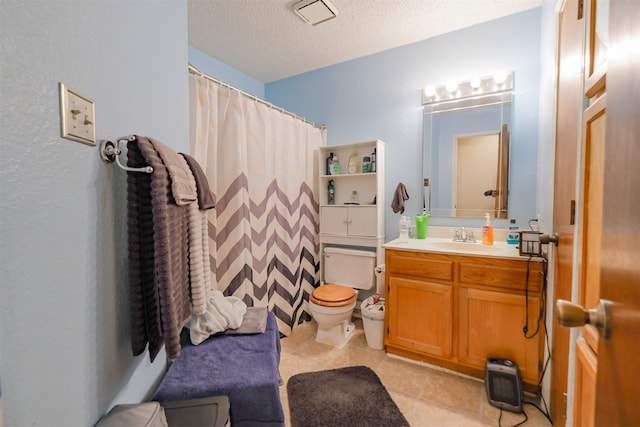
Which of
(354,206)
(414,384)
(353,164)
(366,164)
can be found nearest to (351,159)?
(353,164)

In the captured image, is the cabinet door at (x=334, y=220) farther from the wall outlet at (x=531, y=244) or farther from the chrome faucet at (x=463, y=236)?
the wall outlet at (x=531, y=244)

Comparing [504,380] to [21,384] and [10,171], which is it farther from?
[10,171]

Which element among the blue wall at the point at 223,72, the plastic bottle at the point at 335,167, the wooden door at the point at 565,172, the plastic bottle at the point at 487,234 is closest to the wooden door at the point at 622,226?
the wooden door at the point at 565,172

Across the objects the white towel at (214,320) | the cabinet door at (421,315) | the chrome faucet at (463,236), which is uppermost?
the chrome faucet at (463,236)

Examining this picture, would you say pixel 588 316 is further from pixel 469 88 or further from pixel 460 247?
pixel 469 88

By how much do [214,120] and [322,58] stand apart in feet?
4.51

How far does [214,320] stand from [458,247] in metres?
1.74

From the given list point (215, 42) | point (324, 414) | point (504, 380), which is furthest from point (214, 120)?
point (504, 380)

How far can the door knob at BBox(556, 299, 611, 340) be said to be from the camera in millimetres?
443

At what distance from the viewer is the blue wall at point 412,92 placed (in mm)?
1939

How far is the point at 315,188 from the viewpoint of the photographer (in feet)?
9.00

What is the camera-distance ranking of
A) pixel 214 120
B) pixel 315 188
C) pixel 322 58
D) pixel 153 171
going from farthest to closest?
pixel 315 188, pixel 322 58, pixel 214 120, pixel 153 171

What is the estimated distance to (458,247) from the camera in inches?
78.9

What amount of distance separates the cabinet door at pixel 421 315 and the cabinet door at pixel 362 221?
0.58 metres
